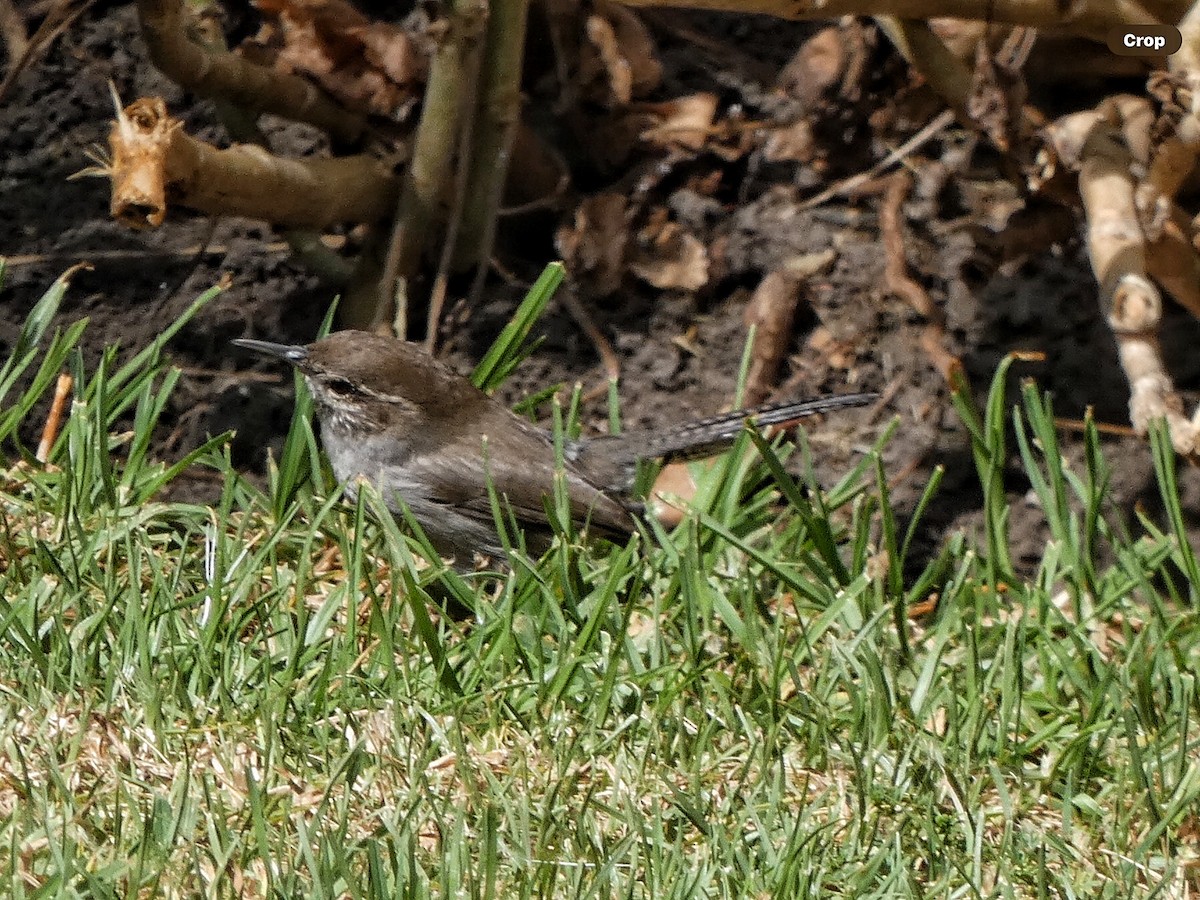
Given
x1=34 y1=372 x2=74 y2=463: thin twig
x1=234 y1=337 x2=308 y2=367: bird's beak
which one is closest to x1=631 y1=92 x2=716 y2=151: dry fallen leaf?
x1=234 y1=337 x2=308 y2=367: bird's beak

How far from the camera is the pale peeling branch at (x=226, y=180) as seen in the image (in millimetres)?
4711

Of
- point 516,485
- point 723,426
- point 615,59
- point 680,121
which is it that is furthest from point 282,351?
point 680,121

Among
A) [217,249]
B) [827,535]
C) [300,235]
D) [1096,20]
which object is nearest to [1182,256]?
[1096,20]

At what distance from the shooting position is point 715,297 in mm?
6516

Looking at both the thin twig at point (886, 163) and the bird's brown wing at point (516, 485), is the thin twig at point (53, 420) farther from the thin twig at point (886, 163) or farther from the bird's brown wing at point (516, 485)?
the thin twig at point (886, 163)

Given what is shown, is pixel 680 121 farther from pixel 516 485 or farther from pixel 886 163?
pixel 516 485

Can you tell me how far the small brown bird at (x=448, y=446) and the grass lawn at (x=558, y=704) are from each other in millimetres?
158

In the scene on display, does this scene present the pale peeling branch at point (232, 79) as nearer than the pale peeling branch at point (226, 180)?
No

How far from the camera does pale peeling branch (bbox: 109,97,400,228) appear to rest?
471cm

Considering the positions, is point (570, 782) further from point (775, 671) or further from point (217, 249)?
point (217, 249)

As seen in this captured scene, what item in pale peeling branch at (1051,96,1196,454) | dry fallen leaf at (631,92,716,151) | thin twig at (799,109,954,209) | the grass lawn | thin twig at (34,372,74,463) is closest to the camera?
the grass lawn

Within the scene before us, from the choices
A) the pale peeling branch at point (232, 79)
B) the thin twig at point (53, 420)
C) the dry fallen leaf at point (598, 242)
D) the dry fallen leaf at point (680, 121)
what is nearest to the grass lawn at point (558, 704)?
the thin twig at point (53, 420)

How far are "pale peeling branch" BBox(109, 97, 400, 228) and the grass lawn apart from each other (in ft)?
1.75

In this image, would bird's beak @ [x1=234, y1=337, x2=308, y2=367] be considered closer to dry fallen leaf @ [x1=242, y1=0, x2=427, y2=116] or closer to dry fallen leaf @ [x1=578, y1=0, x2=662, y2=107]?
dry fallen leaf @ [x1=242, y1=0, x2=427, y2=116]
